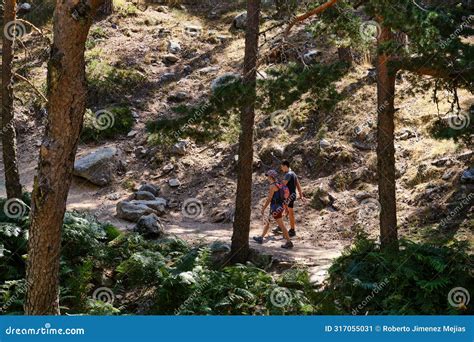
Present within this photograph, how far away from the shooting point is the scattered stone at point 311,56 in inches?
907

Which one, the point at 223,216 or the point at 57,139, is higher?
the point at 57,139

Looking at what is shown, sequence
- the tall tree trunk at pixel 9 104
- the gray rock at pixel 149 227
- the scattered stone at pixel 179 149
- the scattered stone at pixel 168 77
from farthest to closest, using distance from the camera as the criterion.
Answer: the scattered stone at pixel 168 77 < the scattered stone at pixel 179 149 < the gray rock at pixel 149 227 < the tall tree trunk at pixel 9 104

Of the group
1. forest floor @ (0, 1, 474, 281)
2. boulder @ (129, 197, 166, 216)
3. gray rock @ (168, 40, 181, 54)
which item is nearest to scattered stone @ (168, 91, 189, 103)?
forest floor @ (0, 1, 474, 281)

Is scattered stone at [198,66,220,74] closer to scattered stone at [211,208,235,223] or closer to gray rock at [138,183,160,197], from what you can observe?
gray rock at [138,183,160,197]

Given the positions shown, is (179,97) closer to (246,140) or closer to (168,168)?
(168,168)

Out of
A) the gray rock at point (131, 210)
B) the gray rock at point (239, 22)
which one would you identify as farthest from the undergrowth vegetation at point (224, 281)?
the gray rock at point (239, 22)

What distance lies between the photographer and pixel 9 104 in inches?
568

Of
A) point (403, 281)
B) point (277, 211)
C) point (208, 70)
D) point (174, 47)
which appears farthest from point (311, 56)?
point (403, 281)

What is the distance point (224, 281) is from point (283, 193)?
→ 3352mm

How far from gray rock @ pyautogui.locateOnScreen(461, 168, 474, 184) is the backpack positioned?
4.34 metres

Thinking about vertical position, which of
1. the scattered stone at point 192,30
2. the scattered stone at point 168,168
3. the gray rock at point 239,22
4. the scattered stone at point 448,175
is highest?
the gray rock at point 239,22

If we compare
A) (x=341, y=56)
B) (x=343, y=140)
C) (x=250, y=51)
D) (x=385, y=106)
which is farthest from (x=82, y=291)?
(x=341, y=56)

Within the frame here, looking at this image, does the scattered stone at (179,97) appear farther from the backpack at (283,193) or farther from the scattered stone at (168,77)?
the backpack at (283,193)

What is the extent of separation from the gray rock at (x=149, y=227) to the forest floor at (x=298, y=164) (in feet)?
1.94
